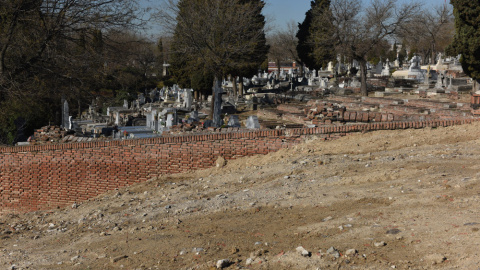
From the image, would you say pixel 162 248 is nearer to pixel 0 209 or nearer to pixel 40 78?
pixel 0 209

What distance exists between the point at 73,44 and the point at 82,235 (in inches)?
370

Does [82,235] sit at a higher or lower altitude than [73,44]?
lower

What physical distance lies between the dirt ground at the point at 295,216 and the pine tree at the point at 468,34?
14586 mm

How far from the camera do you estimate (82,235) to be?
7.71 meters

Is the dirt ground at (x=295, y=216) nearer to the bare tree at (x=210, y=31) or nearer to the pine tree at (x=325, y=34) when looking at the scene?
the bare tree at (x=210, y=31)

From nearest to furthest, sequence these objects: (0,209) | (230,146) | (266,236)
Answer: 1. (266,236)
2. (230,146)
3. (0,209)

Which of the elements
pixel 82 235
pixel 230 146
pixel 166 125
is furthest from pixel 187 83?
pixel 82 235

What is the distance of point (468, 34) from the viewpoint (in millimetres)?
23656

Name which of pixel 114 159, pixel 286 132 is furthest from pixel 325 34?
pixel 114 159

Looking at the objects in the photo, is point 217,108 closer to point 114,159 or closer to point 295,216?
point 114,159

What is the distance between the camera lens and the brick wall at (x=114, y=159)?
10.9 m

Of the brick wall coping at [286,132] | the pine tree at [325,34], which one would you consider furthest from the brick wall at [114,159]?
the pine tree at [325,34]

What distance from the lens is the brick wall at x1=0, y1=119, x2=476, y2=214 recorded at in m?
10.9

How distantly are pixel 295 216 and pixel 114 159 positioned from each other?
5711 millimetres
